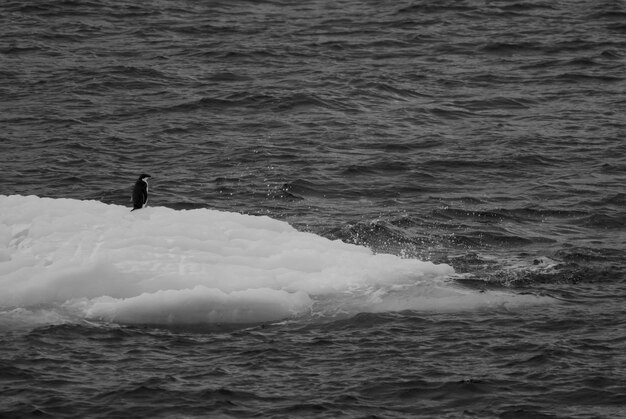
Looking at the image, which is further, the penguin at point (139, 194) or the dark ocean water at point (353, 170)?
the penguin at point (139, 194)

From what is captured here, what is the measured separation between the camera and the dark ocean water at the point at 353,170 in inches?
748

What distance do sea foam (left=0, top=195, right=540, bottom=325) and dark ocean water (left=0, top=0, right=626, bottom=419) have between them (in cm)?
39

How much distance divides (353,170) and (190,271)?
9784 millimetres

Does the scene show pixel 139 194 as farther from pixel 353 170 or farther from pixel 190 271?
pixel 353 170

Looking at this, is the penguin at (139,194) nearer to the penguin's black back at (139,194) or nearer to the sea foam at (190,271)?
the penguin's black back at (139,194)

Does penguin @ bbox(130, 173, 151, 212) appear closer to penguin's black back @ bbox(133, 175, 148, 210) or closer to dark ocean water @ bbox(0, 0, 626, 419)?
penguin's black back @ bbox(133, 175, 148, 210)

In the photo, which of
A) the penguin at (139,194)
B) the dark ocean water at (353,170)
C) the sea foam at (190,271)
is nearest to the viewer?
the dark ocean water at (353,170)

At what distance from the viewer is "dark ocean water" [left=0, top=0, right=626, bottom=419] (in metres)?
19.0

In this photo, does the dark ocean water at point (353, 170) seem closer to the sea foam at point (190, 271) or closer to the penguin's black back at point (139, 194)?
the sea foam at point (190, 271)

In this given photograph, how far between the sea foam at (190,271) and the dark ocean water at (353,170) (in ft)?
1.29

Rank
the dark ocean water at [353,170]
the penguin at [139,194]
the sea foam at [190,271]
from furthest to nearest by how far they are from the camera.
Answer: the penguin at [139,194]
the sea foam at [190,271]
the dark ocean water at [353,170]

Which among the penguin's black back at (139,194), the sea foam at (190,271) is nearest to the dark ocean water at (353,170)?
the sea foam at (190,271)

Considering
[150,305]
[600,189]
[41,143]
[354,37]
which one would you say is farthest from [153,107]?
[150,305]

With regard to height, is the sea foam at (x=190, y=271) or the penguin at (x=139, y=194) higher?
the penguin at (x=139, y=194)
